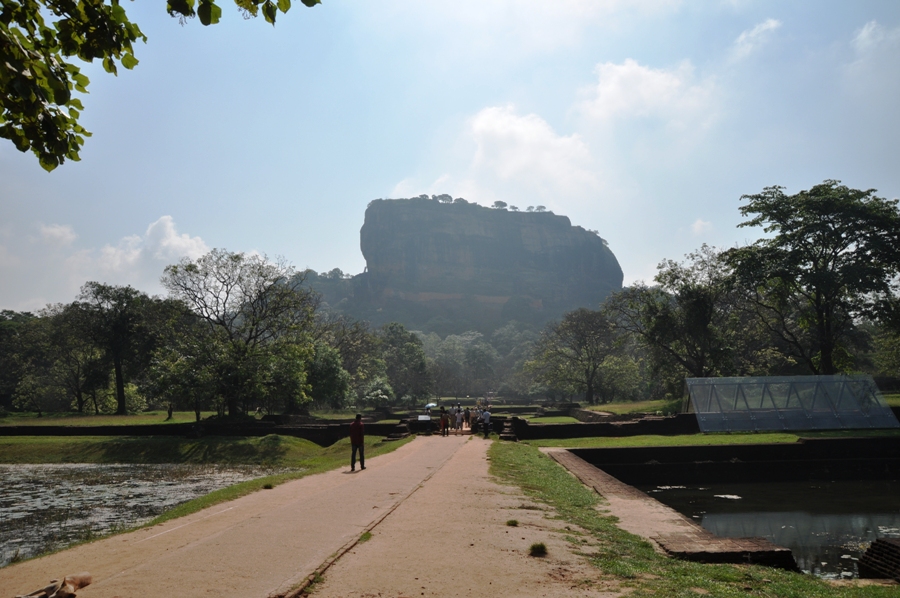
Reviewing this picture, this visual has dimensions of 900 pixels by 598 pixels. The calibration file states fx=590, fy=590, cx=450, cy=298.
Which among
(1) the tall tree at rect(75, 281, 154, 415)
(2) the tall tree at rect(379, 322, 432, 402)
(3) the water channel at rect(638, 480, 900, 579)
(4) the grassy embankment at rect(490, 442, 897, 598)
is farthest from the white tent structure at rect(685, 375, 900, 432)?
(2) the tall tree at rect(379, 322, 432, 402)

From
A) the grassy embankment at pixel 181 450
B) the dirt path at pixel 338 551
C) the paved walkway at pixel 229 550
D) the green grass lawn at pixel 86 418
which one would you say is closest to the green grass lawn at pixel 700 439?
the grassy embankment at pixel 181 450

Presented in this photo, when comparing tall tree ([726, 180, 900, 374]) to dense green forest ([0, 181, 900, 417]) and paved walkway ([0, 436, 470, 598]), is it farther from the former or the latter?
paved walkway ([0, 436, 470, 598])

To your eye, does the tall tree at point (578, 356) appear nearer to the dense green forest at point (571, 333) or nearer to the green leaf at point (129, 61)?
the dense green forest at point (571, 333)

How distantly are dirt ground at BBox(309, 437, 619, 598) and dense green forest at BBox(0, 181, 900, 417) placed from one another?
20.0 meters

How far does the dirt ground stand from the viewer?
479cm

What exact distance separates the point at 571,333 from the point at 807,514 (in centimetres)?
3787

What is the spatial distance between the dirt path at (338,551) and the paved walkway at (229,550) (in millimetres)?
14

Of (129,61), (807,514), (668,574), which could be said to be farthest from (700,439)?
(129,61)

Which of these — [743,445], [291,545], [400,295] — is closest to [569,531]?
[291,545]

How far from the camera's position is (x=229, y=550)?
579 centimetres

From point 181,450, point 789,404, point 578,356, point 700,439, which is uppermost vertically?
point 578,356

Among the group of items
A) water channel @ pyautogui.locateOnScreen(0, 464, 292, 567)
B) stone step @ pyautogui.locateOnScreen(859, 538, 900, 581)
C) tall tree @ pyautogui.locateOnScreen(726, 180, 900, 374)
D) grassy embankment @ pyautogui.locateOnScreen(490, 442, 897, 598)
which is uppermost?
tall tree @ pyautogui.locateOnScreen(726, 180, 900, 374)

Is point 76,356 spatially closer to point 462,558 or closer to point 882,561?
point 462,558

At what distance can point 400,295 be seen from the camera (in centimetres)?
19188
